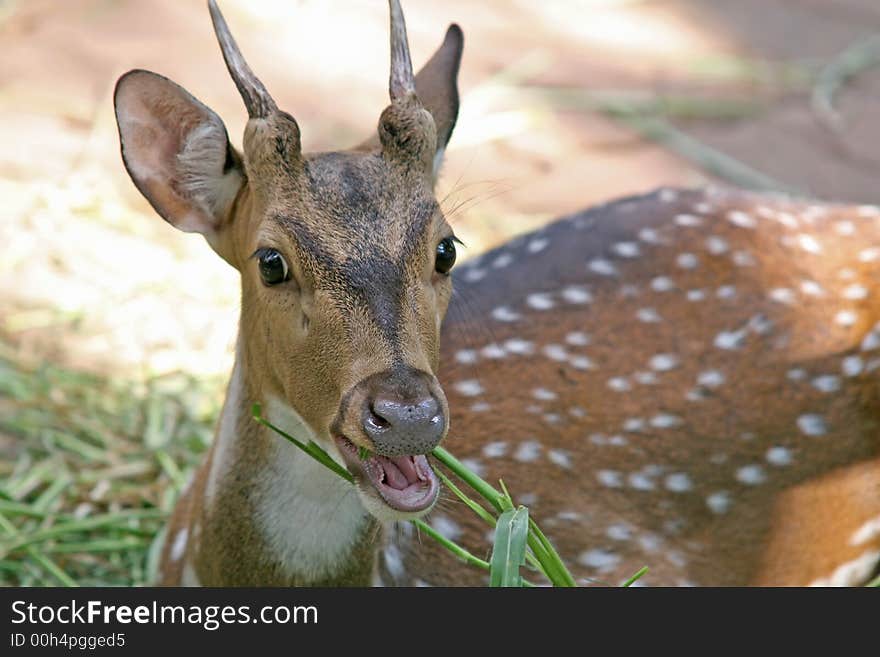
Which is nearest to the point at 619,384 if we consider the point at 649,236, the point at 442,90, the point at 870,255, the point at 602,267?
the point at 602,267

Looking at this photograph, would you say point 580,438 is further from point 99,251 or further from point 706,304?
point 99,251

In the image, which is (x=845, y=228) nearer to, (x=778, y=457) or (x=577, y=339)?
(x=778, y=457)

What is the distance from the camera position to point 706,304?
4.10m

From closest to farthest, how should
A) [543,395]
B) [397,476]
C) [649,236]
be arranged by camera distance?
[397,476], [543,395], [649,236]

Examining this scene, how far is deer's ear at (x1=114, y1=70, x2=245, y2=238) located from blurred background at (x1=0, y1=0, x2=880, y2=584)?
2.68ft

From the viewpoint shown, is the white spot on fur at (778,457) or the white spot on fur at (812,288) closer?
the white spot on fur at (778,457)

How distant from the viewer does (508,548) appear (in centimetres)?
285

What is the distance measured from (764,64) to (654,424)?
4323 mm

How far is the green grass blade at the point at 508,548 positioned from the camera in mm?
2852

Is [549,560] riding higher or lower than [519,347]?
lower

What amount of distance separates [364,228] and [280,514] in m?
0.71

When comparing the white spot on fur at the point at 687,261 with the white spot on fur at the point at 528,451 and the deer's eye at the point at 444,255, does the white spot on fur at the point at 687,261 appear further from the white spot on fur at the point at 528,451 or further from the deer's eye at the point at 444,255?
the deer's eye at the point at 444,255

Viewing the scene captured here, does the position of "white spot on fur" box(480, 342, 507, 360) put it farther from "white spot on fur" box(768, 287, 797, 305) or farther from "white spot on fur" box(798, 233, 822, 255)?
"white spot on fur" box(798, 233, 822, 255)

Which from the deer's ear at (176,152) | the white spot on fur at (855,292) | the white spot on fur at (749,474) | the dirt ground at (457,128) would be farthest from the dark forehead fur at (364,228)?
the dirt ground at (457,128)
